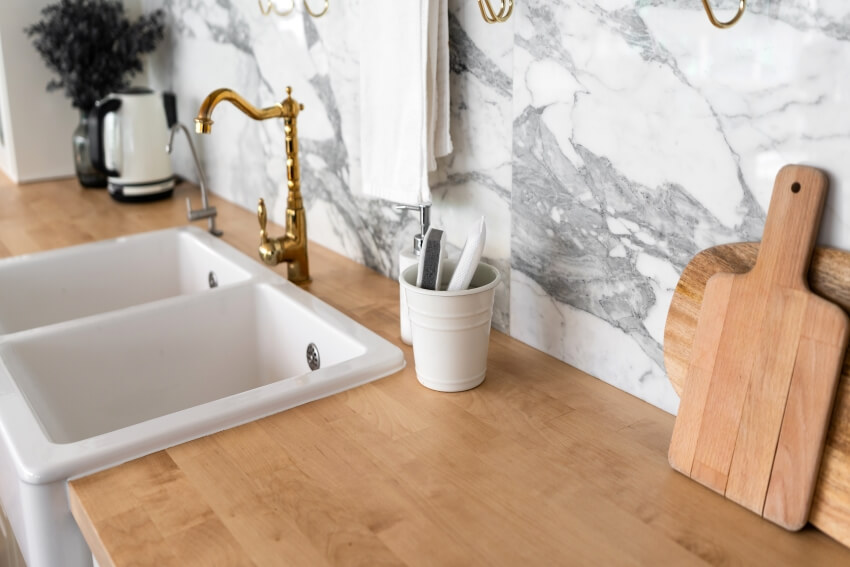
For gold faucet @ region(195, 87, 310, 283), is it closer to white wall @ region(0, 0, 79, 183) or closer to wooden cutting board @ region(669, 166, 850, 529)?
wooden cutting board @ region(669, 166, 850, 529)

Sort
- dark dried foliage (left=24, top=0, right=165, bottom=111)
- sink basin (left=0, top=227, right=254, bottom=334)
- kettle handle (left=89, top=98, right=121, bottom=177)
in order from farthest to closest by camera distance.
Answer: dark dried foliage (left=24, top=0, right=165, bottom=111), kettle handle (left=89, top=98, right=121, bottom=177), sink basin (left=0, top=227, right=254, bottom=334)

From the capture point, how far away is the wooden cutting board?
80 cm

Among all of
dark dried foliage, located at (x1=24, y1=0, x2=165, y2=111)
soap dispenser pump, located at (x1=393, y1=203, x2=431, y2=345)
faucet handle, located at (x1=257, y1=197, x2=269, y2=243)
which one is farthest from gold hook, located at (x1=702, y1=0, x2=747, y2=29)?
dark dried foliage, located at (x1=24, y1=0, x2=165, y2=111)

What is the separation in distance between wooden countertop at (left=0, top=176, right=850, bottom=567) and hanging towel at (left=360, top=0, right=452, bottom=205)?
31 centimetres

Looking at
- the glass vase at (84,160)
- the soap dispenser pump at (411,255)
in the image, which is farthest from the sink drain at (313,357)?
the glass vase at (84,160)

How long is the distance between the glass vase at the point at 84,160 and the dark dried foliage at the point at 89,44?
6 cm

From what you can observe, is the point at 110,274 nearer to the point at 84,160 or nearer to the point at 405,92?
the point at 84,160

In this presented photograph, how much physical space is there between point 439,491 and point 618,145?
0.46 metres

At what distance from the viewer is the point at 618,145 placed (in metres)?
1.03

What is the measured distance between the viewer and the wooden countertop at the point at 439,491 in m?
0.81

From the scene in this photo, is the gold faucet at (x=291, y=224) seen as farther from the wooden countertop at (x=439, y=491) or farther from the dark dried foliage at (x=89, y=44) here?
the dark dried foliage at (x=89, y=44)

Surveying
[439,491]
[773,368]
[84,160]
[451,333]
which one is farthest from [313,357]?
[84,160]

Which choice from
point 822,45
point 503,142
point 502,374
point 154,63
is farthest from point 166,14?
point 822,45

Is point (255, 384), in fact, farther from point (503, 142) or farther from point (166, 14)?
point (166, 14)
